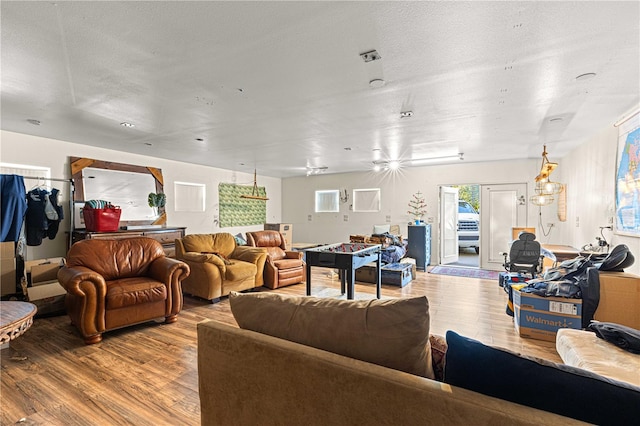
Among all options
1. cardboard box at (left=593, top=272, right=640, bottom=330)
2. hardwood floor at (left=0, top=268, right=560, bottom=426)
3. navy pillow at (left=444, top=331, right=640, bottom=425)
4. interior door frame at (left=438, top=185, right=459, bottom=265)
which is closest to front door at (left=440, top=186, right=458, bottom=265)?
interior door frame at (left=438, top=185, right=459, bottom=265)

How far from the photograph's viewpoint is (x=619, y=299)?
2.64 metres

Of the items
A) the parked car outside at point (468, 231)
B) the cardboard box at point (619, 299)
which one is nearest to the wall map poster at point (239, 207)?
the parked car outside at point (468, 231)

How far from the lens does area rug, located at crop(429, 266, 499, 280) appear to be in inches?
233

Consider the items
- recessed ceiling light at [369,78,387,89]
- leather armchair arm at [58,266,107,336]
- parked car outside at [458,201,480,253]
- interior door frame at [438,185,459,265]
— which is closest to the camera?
recessed ceiling light at [369,78,387,89]

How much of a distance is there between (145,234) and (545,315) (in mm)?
6001

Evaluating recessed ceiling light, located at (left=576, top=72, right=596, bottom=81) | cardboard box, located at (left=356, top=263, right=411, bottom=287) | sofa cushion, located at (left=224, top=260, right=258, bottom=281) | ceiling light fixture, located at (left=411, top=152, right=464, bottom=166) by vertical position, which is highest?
recessed ceiling light, located at (left=576, top=72, right=596, bottom=81)

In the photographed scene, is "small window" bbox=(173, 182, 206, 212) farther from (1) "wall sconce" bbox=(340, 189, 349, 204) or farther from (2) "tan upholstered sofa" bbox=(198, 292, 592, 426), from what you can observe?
(2) "tan upholstered sofa" bbox=(198, 292, 592, 426)

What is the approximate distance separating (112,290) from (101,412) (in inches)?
54.9

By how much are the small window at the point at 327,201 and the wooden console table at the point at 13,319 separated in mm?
7254

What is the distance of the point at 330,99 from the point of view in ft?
9.82

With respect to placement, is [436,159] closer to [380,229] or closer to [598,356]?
[380,229]

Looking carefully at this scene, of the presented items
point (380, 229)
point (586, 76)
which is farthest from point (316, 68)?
point (380, 229)

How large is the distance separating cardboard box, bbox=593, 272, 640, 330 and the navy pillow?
2666 millimetres

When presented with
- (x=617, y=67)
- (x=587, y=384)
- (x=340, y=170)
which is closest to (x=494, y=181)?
(x=340, y=170)
